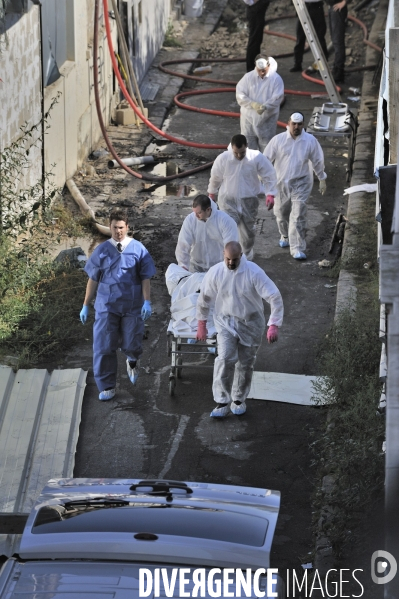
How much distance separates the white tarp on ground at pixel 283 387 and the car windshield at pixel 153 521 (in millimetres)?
3952

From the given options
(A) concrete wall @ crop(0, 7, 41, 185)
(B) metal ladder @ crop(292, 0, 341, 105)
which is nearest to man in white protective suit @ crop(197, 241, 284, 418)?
(A) concrete wall @ crop(0, 7, 41, 185)

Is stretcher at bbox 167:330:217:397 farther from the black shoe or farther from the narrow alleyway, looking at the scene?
the black shoe

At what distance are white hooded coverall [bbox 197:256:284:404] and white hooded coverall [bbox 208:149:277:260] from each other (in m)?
2.94

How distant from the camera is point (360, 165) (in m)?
13.6

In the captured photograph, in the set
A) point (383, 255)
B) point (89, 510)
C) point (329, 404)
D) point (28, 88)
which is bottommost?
point (89, 510)

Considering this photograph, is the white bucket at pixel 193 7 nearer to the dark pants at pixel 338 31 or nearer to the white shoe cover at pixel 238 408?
the dark pants at pixel 338 31

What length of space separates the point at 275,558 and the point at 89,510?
7.64 feet

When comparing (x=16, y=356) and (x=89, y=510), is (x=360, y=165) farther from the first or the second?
(x=89, y=510)

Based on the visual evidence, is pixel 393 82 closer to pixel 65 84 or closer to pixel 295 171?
pixel 295 171

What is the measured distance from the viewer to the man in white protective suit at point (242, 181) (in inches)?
406

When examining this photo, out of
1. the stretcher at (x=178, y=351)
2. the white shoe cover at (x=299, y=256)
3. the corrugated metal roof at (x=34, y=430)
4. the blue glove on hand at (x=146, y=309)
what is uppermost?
the white shoe cover at (x=299, y=256)

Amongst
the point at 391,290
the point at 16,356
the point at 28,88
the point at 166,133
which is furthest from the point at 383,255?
the point at 166,133

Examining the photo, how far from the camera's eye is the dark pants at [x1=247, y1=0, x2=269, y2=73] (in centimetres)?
1744

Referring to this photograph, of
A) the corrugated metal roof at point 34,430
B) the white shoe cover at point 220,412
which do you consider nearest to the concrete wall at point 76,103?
the corrugated metal roof at point 34,430
